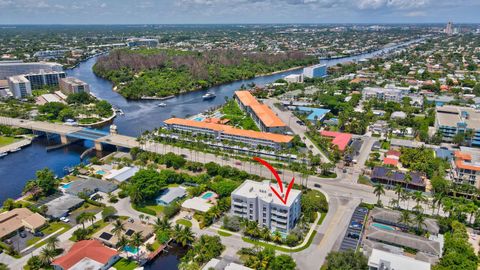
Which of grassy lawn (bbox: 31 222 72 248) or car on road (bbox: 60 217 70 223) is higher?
car on road (bbox: 60 217 70 223)

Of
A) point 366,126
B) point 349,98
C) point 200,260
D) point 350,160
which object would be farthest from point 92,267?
point 349,98

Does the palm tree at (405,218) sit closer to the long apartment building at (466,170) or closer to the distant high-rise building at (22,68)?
the long apartment building at (466,170)

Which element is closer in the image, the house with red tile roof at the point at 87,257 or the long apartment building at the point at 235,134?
the house with red tile roof at the point at 87,257

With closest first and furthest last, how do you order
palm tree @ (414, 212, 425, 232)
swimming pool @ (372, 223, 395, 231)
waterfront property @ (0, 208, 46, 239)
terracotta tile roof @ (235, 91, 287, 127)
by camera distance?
palm tree @ (414, 212, 425, 232) → waterfront property @ (0, 208, 46, 239) → swimming pool @ (372, 223, 395, 231) → terracotta tile roof @ (235, 91, 287, 127)

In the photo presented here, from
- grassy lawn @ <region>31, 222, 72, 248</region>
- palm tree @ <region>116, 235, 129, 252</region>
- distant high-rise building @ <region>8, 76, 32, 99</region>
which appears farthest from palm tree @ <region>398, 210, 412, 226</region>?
distant high-rise building @ <region>8, 76, 32, 99</region>

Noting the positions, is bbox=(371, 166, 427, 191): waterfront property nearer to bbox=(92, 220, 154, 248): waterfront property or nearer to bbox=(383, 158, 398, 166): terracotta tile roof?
bbox=(383, 158, 398, 166): terracotta tile roof

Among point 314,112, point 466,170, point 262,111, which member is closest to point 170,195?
point 262,111

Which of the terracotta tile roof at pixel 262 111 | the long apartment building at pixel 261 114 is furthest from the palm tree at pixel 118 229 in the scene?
the terracotta tile roof at pixel 262 111
